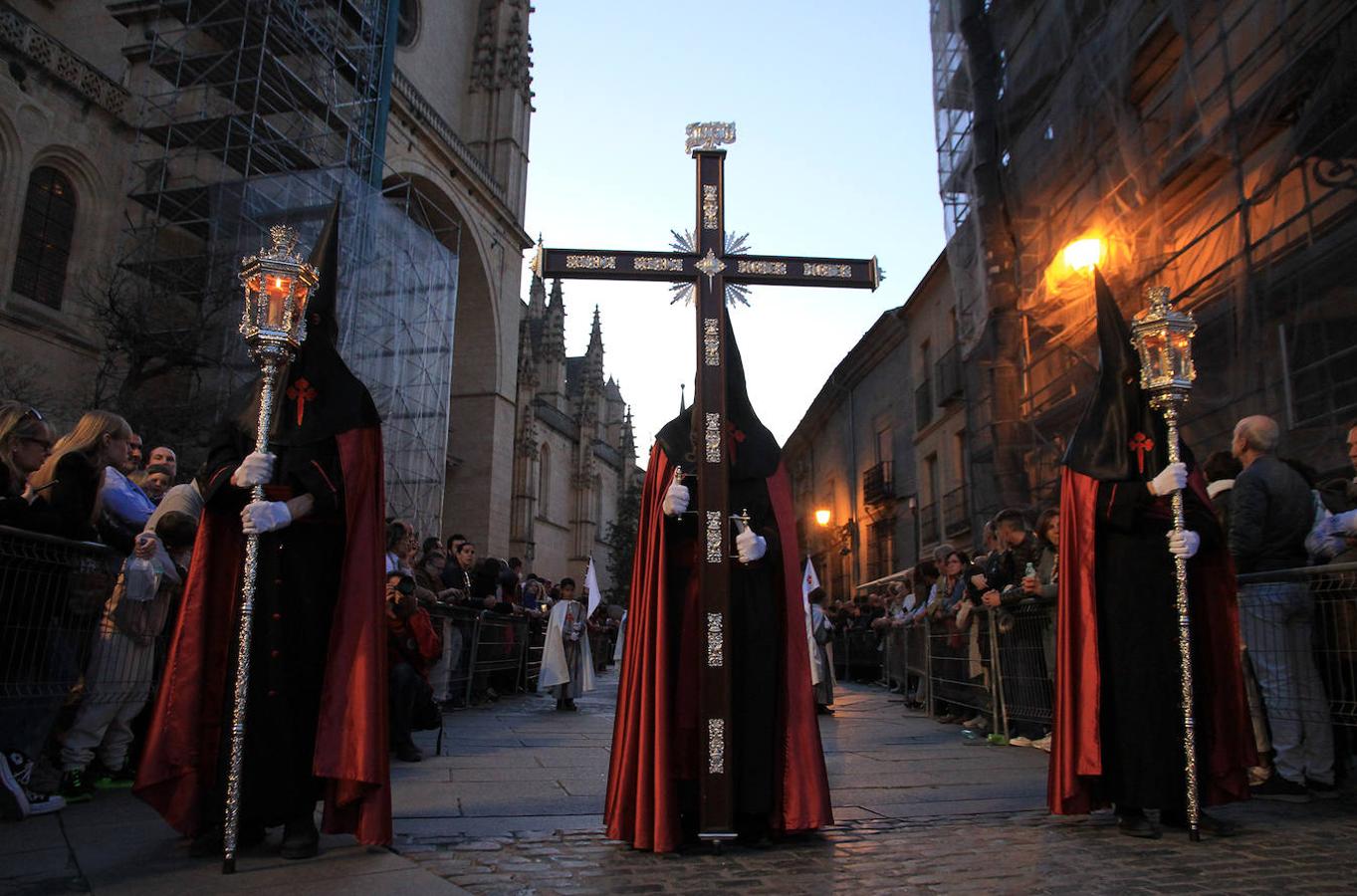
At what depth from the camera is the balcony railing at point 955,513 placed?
813 inches

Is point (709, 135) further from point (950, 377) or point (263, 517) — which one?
point (950, 377)

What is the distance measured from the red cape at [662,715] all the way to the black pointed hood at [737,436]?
3.0 inches

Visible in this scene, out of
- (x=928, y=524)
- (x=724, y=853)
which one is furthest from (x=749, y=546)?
(x=928, y=524)

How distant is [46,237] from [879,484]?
19963 mm

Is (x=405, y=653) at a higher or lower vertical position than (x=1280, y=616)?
lower

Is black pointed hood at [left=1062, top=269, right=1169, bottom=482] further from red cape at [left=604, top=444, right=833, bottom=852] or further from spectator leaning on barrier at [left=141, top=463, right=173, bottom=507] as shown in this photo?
spectator leaning on barrier at [left=141, top=463, right=173, bottom=507]

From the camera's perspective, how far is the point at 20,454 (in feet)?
15.8

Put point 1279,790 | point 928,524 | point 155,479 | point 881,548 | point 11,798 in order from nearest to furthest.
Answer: point 11,798
point 1279,790
point 155,479
point 928,524
point 881,548

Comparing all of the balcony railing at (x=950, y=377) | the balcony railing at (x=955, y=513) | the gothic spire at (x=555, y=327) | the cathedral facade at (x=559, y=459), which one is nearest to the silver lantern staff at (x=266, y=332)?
the balcony railing at (x=955, y=513)

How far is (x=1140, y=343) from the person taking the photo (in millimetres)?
4383

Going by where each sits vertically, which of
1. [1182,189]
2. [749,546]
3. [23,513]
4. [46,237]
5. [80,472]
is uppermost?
[46,237]

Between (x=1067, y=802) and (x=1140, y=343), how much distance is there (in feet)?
6.57

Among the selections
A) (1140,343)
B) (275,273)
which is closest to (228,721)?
(275,273)

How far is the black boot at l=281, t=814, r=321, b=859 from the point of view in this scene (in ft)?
11.6
